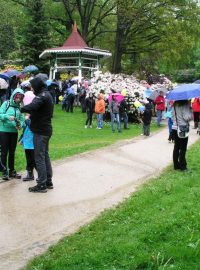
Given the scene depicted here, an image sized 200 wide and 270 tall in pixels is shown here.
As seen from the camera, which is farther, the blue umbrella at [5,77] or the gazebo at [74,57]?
the gazebo at [74,57]

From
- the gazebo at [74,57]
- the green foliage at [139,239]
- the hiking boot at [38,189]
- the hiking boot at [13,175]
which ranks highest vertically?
the gazebo at [74,57]

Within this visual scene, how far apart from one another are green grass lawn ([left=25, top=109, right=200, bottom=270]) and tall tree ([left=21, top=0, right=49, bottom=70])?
27692 millimetres

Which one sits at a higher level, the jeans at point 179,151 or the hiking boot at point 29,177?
the jeans at point 179,151

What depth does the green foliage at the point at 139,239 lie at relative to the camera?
5559 millimetres

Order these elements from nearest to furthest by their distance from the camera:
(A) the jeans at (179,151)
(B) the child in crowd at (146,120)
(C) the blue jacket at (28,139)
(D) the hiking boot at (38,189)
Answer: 1. (D) the hiking boot at (38,189)
2. (C) the blue jacket at (28,139)
3. (A) the jeans at (179,151)
4. (B) the child in crowd at (146,120)

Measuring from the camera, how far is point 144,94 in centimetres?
2778

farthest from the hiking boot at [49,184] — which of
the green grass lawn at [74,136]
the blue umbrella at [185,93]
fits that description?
the blue umbrella at [185,93]

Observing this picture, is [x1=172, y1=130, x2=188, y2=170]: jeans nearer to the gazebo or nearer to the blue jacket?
the blue jacket

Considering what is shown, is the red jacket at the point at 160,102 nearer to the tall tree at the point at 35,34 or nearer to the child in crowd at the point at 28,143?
the tall tree at the point at 35,34

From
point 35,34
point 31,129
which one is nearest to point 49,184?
point 31,129

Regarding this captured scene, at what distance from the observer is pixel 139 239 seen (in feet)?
20.7

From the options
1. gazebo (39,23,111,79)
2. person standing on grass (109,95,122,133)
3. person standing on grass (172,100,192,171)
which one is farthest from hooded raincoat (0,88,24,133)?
gazebo (39,23,111,79)

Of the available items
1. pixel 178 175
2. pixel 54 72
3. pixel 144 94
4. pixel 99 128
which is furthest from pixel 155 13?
pixel 178 175

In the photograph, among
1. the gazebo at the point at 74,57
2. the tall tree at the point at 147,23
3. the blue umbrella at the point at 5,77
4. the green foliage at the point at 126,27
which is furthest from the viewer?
the tall tree at the point at 147,23
